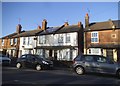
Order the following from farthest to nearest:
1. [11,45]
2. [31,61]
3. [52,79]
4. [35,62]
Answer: [11,45] < [31,61] < [35,62] < [52,79]

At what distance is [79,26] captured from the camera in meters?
30.4

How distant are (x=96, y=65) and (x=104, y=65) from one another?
0.66 meters

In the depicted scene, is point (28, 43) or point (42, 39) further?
point (28, 43)

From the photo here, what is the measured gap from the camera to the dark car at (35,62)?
719 inches

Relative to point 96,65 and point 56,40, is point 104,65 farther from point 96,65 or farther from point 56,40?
point 56,40

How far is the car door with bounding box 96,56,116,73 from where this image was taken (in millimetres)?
13935

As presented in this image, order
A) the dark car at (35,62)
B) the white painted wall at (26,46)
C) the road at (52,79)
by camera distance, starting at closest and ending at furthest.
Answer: the road at (52,79) < the dark car at (35,62) < the white painted wall at (26,46)

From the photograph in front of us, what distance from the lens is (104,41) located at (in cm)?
2573

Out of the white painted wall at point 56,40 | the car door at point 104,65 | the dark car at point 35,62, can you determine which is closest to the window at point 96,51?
the white painted wall at point 56,40

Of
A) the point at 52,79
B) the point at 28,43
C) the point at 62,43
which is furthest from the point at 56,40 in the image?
the point at 52,79

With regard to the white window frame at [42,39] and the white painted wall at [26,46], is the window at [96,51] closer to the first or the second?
the white window frame at [42,39]

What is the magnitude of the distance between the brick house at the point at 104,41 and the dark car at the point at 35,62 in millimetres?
9218

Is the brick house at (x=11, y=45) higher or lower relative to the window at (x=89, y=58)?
higher

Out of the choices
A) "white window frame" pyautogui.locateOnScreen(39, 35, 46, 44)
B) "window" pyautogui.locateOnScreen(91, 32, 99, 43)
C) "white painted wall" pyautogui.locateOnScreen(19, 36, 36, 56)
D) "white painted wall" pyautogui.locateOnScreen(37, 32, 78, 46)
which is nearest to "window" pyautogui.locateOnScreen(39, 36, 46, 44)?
"white window frame" pyautogui.locateOnScreen(39, 35, 46, 44)
